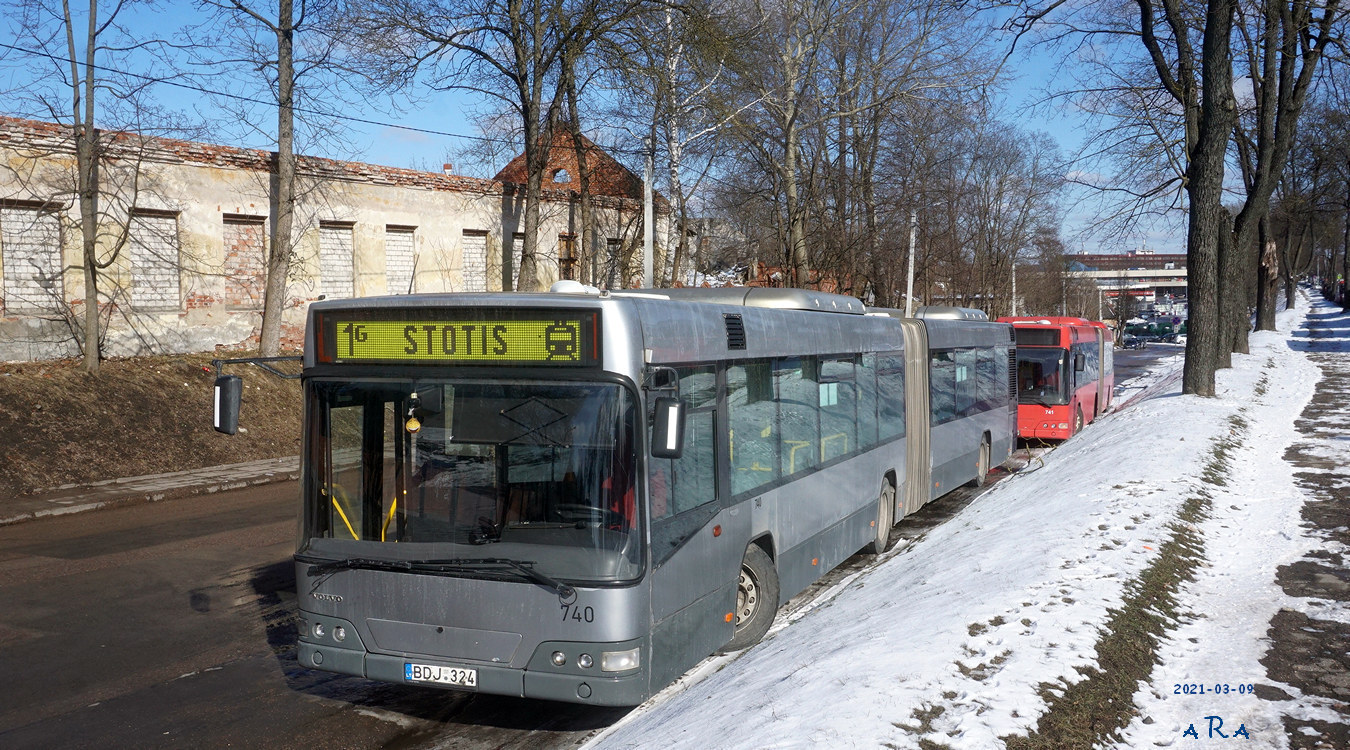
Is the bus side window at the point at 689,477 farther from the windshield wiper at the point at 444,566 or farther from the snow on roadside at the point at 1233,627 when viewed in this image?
the snow on roadside at the point at 1233,627

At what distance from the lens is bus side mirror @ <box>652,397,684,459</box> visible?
5.62m

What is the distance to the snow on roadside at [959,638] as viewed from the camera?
486 centimetres

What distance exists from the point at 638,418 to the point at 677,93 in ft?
67.5

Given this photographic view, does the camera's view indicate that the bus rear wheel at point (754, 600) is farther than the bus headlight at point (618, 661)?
Yes

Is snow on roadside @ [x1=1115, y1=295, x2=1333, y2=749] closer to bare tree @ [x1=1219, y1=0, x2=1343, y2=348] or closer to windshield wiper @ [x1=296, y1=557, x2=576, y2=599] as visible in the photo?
windshield wiper @ [x1=296, y1=557, x2=576, y2=599]

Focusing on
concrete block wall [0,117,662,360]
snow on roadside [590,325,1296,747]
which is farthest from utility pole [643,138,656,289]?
snow on roadside [590,325,1296,747]

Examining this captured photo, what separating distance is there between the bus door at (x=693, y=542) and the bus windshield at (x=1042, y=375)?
1569cm

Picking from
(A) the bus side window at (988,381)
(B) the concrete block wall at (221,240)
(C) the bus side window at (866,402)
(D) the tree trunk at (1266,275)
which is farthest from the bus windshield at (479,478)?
(D) the tree trunk at (1266,275)

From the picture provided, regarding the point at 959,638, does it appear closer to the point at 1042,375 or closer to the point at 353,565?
the point at 353,565

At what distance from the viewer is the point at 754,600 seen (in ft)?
25.2

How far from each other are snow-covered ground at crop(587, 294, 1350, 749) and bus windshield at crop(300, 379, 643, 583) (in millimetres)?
1114

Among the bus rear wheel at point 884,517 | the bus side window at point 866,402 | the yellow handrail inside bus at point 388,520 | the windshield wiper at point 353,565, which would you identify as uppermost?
the bus side window at point 866,402

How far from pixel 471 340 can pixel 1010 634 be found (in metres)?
3.49

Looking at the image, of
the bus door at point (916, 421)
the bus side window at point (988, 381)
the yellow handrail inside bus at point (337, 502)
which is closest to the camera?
the yellow handrail inside bus at point (337, 502)
